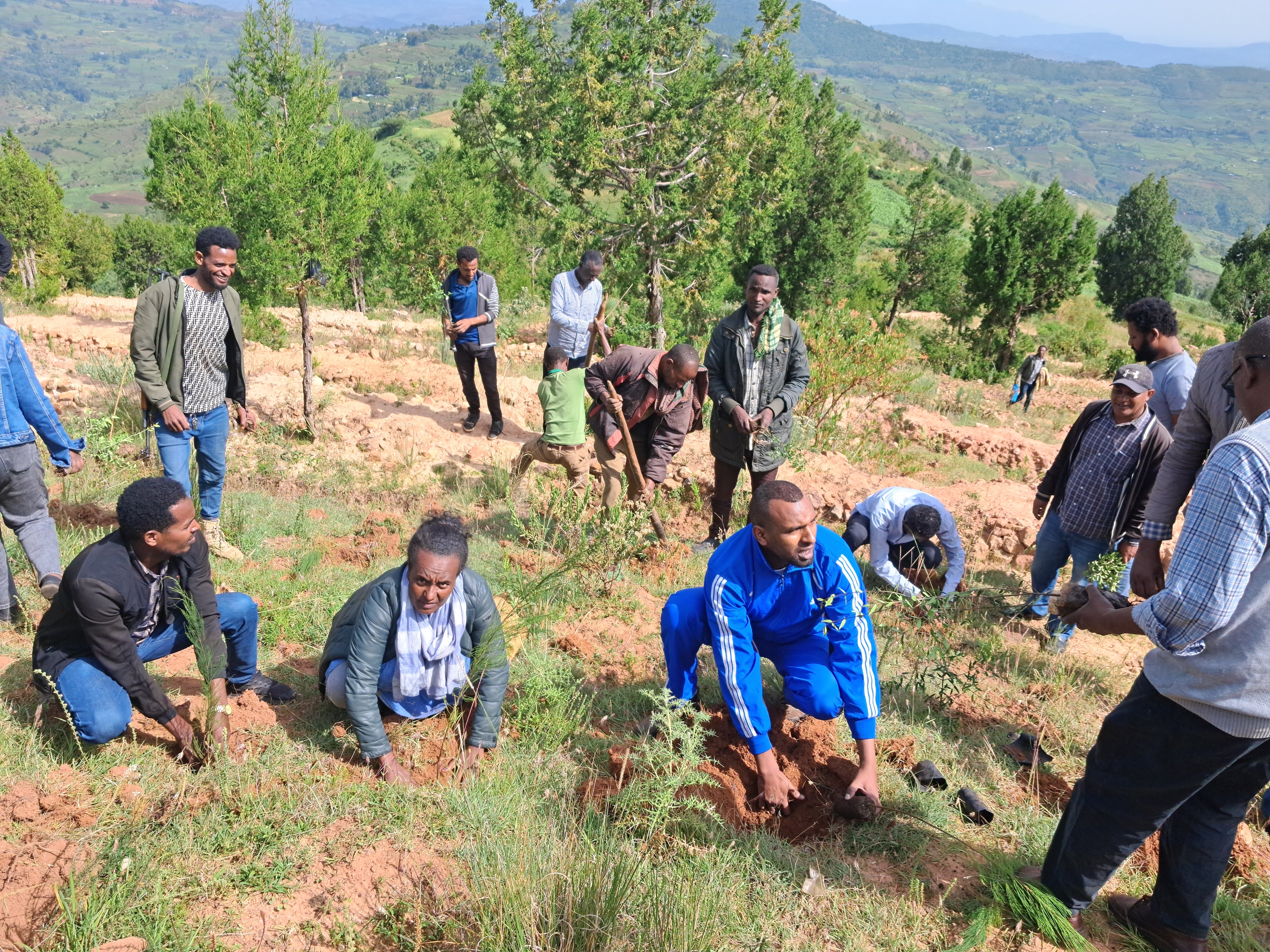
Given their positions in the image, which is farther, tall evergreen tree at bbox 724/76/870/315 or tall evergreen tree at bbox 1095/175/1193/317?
tall evergreen tree at bbox 1095/175/1193/317

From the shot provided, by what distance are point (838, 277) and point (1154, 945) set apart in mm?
19922

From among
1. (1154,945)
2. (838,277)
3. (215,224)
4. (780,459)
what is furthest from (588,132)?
(838,277)

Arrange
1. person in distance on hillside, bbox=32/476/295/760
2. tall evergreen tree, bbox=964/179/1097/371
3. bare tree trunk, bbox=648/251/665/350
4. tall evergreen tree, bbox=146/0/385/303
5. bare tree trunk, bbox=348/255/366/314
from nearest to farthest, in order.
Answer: person in distance on hillside, bbox=32/476/295/760 < tall evergreen tree, bbox=146/0/385/303 < bare tree trunk, bbox=648/251/665/350 < tall evergreen tree, bbox=964/179/1097/371 < bare tree trunk, bbox=348/255/366/314

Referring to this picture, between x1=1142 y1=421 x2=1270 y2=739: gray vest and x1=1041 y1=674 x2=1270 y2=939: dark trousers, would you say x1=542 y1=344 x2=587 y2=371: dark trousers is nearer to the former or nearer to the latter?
x1=1041 y1=674 x2=1270 y2=939: dark trousers

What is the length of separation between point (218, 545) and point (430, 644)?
8.36 feet

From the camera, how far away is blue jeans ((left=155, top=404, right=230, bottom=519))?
448 cm

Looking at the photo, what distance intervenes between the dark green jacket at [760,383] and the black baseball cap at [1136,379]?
1.76 metres

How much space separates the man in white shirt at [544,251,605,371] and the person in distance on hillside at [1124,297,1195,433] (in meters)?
3.70

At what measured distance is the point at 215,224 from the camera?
6.82 metres

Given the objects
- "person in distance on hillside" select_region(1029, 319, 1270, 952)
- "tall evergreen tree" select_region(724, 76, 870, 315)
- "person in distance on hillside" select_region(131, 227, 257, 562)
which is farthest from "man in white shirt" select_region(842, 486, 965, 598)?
"tall evergreen tree" select_region(724, 76, 870, 315)

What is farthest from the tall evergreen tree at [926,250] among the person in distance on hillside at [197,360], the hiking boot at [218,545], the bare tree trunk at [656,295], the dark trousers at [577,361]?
the hiking boot at [218,545]

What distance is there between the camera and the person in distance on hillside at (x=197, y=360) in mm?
4355

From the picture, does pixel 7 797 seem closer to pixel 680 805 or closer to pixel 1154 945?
pixel 680 805

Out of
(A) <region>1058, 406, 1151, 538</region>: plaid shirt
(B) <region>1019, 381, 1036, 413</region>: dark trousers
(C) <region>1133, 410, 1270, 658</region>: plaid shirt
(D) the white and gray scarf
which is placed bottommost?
(B) <region>1019, 381, 1036, 413</region>: dark trousers
